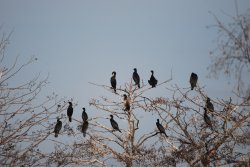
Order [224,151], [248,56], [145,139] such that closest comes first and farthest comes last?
1. [248,56]
2. [224,151]
3. [145,139]

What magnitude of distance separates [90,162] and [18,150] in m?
4.32

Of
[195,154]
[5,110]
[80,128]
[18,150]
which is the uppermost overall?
[80,128]

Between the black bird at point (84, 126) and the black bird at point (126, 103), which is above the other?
the black bird at point (126, 103)

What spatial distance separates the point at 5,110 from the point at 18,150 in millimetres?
1088

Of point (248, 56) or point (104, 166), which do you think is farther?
point (104, 166)

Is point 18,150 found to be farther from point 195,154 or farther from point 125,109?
point 195,154

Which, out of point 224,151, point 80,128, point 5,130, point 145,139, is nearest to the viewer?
point 5,130

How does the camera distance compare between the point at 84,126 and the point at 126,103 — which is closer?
the point at 126,103

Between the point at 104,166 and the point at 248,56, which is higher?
the point at 104,166

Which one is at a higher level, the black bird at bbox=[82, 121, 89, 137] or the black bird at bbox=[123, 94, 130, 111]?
the black bird at bbox=[123, 94, 130, 111]

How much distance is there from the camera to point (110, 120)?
43.9 ft

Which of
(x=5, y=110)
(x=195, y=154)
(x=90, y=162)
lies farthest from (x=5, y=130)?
(x=195, y=154)

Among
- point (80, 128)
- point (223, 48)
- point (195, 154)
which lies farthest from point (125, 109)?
point (223, 48)

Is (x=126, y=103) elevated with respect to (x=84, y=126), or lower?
elevated
